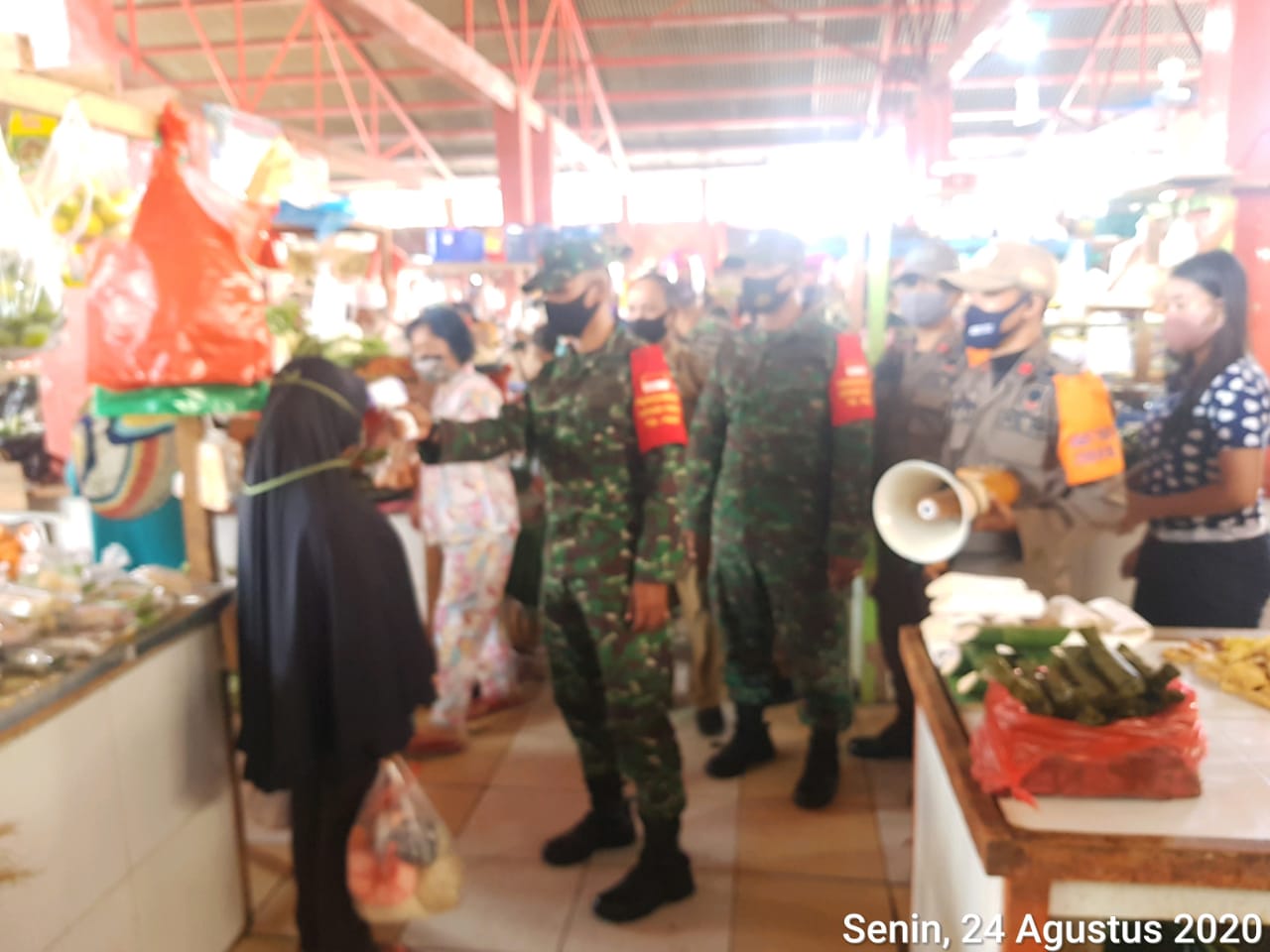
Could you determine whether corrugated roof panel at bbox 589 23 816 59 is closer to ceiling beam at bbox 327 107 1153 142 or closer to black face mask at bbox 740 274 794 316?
ceiling beam at bbox 327 107 1153 142

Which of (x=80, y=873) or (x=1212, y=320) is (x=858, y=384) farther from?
(x=80, y=873)

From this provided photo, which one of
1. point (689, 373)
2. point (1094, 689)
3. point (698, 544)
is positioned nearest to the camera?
point (1094, 689)

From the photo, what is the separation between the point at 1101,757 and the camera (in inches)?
46.8

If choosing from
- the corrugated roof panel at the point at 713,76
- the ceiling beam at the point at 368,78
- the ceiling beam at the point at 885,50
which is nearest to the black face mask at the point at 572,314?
the ceiling beam at the point at 885,50

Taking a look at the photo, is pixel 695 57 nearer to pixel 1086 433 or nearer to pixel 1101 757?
pixel 1086 433

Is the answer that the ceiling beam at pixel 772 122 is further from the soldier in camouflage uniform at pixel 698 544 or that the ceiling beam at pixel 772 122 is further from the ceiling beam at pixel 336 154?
the soldier in camouflage uniform at pixel 698 544

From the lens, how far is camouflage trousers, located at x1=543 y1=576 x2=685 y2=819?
2.26 metres

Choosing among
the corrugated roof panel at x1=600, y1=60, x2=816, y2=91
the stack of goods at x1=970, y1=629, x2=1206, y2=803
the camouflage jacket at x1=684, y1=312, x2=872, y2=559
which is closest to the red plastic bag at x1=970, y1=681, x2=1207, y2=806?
the stack of goods at x1=970, y1=629, x2=1206, y2=803

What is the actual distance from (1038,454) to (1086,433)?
0.16m

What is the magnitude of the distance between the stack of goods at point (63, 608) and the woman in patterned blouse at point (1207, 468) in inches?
92.2

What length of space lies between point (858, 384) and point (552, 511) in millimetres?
1027

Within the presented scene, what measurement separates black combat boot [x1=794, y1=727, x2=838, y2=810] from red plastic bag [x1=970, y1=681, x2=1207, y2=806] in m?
1.74

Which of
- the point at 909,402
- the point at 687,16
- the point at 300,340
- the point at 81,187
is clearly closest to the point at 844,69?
the point at 687,16

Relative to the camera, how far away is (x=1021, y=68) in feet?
33.7
